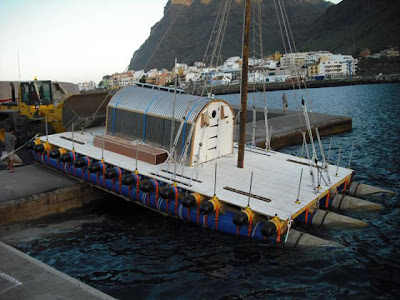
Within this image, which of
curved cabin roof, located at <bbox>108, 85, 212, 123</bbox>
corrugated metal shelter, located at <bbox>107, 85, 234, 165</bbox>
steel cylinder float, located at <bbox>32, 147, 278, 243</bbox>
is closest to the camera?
steel cylinder float, located at <bbox>32, 147, 278, 243</bbox>

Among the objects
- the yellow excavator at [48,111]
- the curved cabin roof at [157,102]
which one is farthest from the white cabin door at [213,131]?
the yellow excavator at [48,111]

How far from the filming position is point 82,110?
23.2 metres

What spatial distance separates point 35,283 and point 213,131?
34.9 ft

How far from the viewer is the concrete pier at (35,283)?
8.18 m

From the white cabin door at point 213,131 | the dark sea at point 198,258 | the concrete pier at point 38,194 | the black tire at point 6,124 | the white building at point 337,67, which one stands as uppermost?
the white building at point 337,67

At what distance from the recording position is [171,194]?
1416 centimetres

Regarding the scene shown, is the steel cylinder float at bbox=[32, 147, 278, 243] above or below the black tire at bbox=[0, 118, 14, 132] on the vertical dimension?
below

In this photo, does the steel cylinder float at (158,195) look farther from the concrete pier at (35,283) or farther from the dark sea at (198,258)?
the concrete pier at (35,283)

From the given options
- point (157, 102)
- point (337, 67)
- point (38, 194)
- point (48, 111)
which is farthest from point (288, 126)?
point (337, 67)

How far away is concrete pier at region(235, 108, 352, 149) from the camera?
29.4 metres

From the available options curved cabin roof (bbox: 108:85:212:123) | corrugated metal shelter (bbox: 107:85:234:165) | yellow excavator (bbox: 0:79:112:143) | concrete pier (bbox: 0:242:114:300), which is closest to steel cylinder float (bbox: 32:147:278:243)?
A: corrugated metal shelter (bbox: 107:85:234:165)

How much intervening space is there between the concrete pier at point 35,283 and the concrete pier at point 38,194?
225 inches

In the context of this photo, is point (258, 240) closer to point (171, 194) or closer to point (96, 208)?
point (171, 194)

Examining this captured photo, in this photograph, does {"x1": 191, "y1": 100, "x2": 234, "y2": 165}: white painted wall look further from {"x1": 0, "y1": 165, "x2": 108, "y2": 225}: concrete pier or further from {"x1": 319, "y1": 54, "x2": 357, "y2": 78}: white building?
{"x1": 319, "y1": 54, "x2": 357, "y2": 78}: white building
